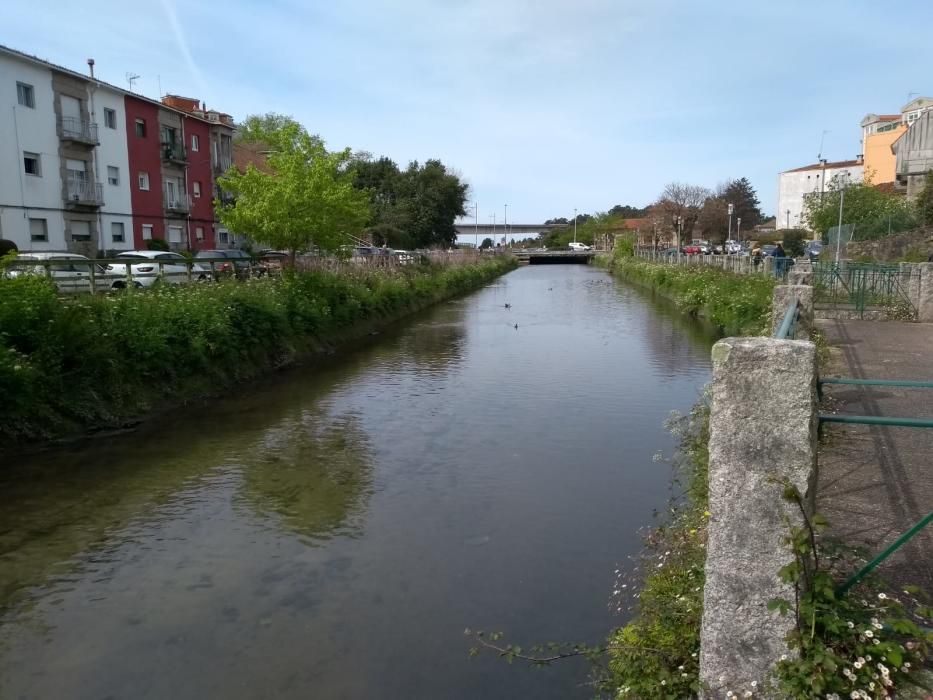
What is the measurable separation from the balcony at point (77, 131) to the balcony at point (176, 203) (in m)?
5.68

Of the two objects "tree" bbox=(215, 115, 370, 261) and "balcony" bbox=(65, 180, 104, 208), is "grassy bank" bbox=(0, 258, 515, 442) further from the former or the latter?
"balcony" bbox=(65, 180, 104, 208)

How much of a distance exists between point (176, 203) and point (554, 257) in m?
55.9

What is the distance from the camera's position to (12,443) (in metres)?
8.91

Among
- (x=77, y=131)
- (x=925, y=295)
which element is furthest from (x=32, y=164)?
(x=925, y=295)

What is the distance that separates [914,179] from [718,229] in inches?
1499

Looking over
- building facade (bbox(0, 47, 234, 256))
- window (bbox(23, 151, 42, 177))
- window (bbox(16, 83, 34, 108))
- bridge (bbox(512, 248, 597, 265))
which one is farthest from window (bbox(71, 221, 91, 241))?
bridge (bbox(512, 248, 597, 265))

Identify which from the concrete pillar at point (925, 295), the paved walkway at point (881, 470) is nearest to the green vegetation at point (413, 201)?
the concrete pillar at point (925, 295)

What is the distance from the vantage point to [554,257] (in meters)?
87.4

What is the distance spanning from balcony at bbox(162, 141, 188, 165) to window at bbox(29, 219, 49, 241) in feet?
30.0

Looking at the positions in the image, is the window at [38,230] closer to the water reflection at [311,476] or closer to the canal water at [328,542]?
the canal water at [328,542]

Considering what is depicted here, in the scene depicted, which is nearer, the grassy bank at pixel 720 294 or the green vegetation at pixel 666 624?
the green vegetation at pixel 666 624

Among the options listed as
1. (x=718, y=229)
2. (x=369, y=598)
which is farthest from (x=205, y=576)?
(x=718, y=229)

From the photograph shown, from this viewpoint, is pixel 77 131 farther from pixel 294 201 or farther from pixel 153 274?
pixel 294 201

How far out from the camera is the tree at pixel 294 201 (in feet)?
A: 57.6
